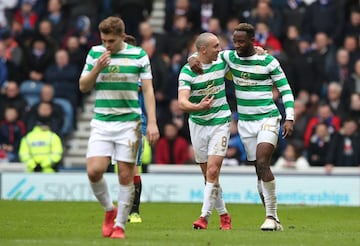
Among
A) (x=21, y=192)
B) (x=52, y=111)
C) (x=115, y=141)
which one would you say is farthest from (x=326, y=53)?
(x=115, y=141)

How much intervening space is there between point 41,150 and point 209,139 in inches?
385

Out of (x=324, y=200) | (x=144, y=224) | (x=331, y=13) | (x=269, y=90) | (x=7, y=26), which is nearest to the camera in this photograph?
(x=269, y=90)

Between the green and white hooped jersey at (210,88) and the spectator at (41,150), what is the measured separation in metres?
9.48

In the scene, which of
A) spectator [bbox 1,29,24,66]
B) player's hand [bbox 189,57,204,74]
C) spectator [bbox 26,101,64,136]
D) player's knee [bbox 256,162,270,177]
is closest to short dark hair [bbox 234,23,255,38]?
player's hand [bbox 189,57,204,74]

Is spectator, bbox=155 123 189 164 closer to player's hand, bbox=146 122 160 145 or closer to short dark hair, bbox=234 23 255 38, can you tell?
short dark hair, bbox=234 23 255 38

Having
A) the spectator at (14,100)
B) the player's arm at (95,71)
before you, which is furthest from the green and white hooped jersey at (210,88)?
the spectator at (14,100)

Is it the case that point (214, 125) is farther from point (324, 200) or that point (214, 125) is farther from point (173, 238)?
point (324, 200)

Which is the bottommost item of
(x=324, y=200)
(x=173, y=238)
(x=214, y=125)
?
(x=324, y=200)

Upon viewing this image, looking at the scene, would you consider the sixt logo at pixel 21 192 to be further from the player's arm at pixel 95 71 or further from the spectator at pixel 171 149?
the player's arm at pixel 95 71

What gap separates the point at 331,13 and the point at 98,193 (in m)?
15.4

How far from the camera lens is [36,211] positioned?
1952 centimetres

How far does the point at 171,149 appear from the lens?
2636 cm

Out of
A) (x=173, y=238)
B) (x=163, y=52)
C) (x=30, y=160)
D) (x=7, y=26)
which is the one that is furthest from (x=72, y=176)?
(x=173, y=238)

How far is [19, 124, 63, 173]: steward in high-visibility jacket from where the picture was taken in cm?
2486
